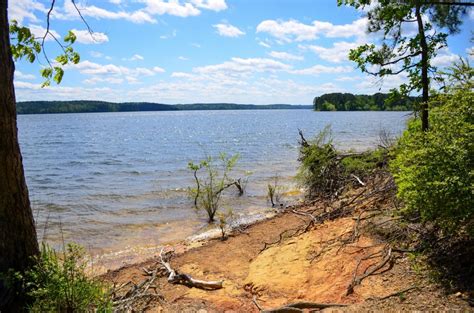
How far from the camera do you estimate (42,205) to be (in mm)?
16203

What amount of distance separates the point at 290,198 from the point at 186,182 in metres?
6.32

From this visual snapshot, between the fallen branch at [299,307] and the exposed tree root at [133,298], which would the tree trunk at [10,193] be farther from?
the fallen branch at [299,307]

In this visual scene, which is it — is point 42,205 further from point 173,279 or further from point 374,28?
point 374,28

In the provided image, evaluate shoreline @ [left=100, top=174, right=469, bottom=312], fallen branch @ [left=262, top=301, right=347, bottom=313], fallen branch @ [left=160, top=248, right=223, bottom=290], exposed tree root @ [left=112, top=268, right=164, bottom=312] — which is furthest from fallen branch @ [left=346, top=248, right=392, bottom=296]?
exposed tree root @ [left=112, top=268, right=164, bottom=312]

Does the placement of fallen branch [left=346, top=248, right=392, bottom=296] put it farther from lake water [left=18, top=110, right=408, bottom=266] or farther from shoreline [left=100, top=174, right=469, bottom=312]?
lake water [left=18, top=110, right=408, bottom=266]

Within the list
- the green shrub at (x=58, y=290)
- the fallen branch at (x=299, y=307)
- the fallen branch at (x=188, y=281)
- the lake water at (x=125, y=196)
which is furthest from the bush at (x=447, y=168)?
the green shrub at (x=58, y=290)

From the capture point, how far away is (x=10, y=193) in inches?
180

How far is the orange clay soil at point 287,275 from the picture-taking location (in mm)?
5242

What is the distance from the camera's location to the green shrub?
4.50m

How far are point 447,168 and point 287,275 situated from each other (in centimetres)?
351

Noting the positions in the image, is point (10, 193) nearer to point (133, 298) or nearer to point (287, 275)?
point (133, 298)

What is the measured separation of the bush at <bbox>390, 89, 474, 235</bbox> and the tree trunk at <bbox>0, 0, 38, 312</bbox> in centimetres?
481

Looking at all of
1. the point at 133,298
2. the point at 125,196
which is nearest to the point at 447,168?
the point at 133,298

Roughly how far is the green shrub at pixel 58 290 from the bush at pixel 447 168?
13.3 feet
